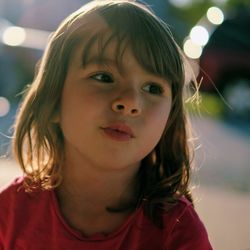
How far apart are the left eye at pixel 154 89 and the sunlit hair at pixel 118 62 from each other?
44 millimetres

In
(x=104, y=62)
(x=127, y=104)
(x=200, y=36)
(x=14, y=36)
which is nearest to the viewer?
(x=127, y=104)

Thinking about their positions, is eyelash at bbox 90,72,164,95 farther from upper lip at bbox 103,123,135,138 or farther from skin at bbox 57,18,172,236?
upper lip at bbox 103,123,135,138

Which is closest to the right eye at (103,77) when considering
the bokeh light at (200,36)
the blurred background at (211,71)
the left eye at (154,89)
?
the left eye at (154,89)

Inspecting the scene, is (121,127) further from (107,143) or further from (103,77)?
(103,77)

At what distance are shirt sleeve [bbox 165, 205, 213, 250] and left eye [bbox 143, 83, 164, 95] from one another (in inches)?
16.1

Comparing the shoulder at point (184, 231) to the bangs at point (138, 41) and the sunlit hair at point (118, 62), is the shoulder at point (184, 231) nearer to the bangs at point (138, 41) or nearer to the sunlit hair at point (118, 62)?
the sunlit hair at point (118, 62)

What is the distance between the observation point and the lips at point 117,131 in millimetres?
2090

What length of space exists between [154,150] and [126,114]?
440 mm

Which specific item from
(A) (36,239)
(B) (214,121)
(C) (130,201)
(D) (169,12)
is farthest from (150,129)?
(D) (169,12)

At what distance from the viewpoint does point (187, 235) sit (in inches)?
83.7

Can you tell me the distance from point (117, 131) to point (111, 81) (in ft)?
0.58

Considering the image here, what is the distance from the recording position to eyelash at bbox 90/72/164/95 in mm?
2175

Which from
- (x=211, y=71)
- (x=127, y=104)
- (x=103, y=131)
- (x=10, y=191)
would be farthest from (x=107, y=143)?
(x=211, y=71)

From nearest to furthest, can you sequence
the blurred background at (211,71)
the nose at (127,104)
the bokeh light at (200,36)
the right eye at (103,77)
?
1. the nose at (127,104)
2. the right eye at (103,77)
3. the blurred background at (211,71)
4. the bokeh light at (200,36)
